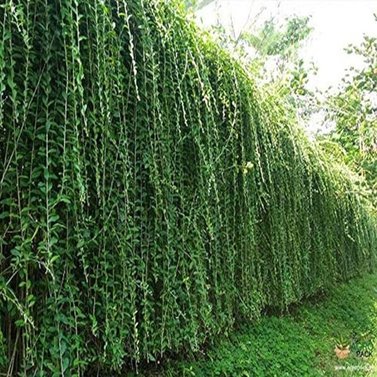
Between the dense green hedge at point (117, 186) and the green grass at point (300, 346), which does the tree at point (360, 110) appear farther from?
the dense green hedge at point (117, 186)

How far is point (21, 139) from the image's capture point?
1510 mm

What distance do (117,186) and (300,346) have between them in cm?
274

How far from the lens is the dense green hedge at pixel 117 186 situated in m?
1.50

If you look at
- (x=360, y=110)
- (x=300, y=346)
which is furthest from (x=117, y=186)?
(x=360, y=110)

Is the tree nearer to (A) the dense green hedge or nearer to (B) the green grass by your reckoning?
(B) the green grass

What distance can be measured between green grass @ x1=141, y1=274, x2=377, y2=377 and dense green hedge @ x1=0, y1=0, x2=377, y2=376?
0.55 ft

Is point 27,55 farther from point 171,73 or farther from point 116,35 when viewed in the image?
point 171,73

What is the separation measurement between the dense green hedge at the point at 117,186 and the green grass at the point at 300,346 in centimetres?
17

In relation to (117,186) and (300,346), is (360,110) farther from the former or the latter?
(117,186)

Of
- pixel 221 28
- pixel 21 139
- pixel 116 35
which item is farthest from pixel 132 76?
pixel 221 28

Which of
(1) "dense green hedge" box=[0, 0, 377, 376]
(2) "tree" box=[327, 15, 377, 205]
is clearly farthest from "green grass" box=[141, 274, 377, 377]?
(2) "tree" box=[327, 15, 377, 205]

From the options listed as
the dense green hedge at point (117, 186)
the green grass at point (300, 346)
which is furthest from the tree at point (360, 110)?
the dense green hedge at point (117, 186)

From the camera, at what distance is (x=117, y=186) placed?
1.86m

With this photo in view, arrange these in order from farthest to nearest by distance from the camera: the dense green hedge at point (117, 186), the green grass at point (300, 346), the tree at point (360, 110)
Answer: the tree at point (360, 110) → the green grass at point (300, 346) → the dense green hedge at point (117, 186)
